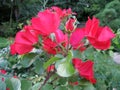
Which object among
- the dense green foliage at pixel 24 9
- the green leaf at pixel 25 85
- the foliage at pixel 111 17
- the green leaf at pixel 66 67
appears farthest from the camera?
the dense green foliage at pixel 24 9

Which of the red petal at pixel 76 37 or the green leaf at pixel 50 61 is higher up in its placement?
the red petal at pixel 76 37

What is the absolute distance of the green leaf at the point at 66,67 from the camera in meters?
0.83

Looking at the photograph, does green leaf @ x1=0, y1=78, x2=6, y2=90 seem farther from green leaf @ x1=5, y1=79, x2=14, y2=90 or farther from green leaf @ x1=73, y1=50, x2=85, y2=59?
green leaf @ x1=73, y1=50, x2=85, y2=59

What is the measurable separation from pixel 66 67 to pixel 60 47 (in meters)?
0.07

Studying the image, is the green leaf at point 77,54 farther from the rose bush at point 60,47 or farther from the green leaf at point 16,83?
the green leaf at point 16,83

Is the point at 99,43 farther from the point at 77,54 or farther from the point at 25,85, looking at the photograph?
the point at 25,85

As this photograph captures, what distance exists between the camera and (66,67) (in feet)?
2.73

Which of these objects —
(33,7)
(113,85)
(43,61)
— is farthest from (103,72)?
(33,7)

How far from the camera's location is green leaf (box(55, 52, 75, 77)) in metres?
0.83

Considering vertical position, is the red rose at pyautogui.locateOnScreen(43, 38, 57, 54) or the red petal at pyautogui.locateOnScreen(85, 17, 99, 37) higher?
the red petal at pyautogui.locateOnScreen(85, 17, 99, 37)

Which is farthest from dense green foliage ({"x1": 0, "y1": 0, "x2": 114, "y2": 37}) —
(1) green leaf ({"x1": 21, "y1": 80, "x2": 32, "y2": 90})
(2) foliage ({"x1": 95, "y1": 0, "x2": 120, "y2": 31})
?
(1) green leaf ({"x1": 21, "y1": 80, "x2": 32, "y2": 90})

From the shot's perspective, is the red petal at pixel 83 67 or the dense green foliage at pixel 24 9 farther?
the dense green foliage at pixel 24 9

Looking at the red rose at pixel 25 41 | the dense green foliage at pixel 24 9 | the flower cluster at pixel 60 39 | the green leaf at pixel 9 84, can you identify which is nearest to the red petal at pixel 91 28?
the flower cluster at pixel 60 39

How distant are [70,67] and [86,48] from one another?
94mm
